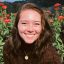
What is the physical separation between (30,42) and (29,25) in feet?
0.61

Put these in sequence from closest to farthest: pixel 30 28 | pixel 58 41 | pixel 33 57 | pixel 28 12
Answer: pixel 30 28
pixel 28 12
pixel 33 57
pixel 58 41

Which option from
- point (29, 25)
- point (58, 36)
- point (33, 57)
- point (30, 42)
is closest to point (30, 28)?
point (29, 25)

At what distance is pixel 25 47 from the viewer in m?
3.57

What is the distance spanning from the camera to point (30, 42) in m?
3.40

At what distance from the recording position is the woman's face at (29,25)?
3.32 metres

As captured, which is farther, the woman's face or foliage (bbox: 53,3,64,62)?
foliage (bbox: 53,3,64,62)

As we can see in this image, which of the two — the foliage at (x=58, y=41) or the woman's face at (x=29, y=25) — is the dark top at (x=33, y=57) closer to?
the woman's face at (x=29, y=25)

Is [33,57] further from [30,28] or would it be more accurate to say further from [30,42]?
[30,28]

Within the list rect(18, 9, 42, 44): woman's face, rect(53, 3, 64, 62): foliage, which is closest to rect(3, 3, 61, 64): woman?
rect(18, 9, 42, 44): woman's face

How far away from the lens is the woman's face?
3.32 m

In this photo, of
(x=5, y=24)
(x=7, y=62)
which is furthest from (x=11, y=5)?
(x=7, y=62)

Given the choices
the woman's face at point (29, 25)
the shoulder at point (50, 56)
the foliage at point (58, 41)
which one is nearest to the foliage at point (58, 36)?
the foliage at point (58, 41)

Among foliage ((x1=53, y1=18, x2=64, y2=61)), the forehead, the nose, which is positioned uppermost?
the forehead

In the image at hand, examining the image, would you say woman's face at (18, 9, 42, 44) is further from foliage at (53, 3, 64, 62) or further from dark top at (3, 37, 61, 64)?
foliage at (53, 3, 64, 62)
